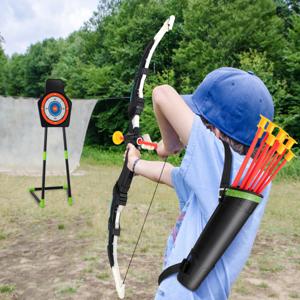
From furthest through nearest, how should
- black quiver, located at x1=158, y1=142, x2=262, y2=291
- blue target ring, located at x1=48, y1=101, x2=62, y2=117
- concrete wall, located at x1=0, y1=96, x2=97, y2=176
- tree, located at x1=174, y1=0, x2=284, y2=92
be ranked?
tree, located at x1=174, y1=0, x2=284, y2=92 < concrete wall, located at x1=0, y1=96, x2=97, y2=176 < blue target ring, located at x1=48, y1=101, x2=62, y2=117 < black quiver, located at x1=158, y1=142, x2=262, y2=291

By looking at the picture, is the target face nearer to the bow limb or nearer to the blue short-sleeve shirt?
the bow limb

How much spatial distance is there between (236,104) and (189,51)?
1244 centimetres

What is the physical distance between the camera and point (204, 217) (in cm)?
103

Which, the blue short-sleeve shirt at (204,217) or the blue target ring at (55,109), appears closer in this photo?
the blue short-sleeve shirt at (204,217)

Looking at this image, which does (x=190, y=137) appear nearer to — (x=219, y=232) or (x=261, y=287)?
(x=219, y=232)

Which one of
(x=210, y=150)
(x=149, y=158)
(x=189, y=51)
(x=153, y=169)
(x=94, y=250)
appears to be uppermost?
(x=189, y=51)

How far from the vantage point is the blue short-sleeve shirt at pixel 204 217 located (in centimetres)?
100

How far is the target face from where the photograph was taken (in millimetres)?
5598

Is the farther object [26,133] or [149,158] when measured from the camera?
[149,158]

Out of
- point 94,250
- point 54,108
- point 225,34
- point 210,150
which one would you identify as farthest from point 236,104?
point 225,34

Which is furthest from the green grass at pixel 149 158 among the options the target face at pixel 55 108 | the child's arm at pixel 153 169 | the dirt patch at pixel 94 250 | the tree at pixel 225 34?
the child's arm at pixel 153 169

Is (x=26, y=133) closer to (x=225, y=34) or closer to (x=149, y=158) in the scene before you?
(x=149, y=158)

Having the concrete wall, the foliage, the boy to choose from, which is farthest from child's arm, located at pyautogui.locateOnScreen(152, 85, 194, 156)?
the foliage

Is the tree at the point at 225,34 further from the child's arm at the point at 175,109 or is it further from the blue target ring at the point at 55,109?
the child's arm at the point at 175,109
